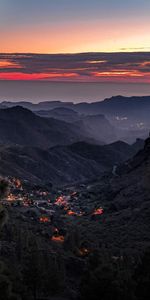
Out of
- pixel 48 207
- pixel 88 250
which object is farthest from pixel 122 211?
pixel 88 250

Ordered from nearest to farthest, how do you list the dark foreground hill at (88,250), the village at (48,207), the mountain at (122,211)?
the dark foreground hill at (88,250) → the mountain at (122,211) → the village at (48,207)

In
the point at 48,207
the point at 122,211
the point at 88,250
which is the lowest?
the point at 88,250

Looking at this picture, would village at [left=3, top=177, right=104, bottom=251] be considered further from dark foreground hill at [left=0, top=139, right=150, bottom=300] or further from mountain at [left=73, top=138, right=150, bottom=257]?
mountain at [left=73, top=138, right=150, bottom=257]

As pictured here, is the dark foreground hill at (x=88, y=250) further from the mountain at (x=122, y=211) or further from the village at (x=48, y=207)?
the village at (x=48, y=207)

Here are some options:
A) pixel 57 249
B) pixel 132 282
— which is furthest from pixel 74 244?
pixel 132 282

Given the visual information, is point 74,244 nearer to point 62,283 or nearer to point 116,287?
point 62,283

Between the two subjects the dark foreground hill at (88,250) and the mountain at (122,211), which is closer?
the dark foreground hill at (88,250)

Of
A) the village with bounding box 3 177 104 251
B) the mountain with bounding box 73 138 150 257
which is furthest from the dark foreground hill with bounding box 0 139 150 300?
the village with bounding box 3 177 104 251

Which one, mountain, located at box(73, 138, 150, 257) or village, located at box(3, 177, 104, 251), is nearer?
mountain, located at box(73, 138, 150, 257)

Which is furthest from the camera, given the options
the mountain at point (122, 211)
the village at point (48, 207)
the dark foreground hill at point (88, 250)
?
the village at point (48, 207)

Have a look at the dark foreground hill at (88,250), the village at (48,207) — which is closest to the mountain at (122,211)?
the dark foreground hill at (88,250)

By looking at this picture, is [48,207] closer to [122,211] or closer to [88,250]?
[122,211]
